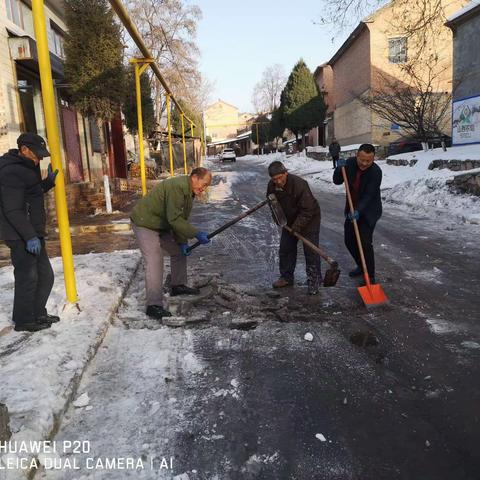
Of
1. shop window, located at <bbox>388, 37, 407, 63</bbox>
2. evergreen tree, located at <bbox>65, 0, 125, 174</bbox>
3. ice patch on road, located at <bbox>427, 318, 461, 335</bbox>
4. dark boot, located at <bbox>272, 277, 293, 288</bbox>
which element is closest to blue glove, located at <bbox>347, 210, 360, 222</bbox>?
dark boot, located at <bbox>272, 277, 293, 288</bbox>

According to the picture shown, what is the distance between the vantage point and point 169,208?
14.2 ft

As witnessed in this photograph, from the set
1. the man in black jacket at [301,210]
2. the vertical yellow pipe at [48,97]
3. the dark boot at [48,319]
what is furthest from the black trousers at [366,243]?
the dark boot at [48,319]

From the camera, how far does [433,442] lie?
2.53m

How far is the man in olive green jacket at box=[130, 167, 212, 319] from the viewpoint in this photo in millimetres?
4324

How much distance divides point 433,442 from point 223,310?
100 inches

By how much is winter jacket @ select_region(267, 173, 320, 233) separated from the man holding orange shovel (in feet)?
1.70

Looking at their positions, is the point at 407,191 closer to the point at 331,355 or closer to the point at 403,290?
the point at 403,290

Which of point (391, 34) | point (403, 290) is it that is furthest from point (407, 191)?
point (391, 34)

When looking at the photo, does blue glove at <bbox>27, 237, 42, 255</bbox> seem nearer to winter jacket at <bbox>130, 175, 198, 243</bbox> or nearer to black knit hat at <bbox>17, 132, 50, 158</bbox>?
black knit hat at <bbox>17, 132, 50, 158</bbox>

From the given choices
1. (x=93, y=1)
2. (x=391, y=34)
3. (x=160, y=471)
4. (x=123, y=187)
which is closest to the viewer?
(x=160, y=471)

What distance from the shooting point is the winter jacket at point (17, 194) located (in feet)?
11.8

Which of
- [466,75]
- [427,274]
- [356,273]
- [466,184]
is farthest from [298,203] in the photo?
[466,75]

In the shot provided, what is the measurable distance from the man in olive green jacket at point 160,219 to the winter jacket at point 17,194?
3.31 feet

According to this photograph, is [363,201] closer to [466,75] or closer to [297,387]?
[297,387]
